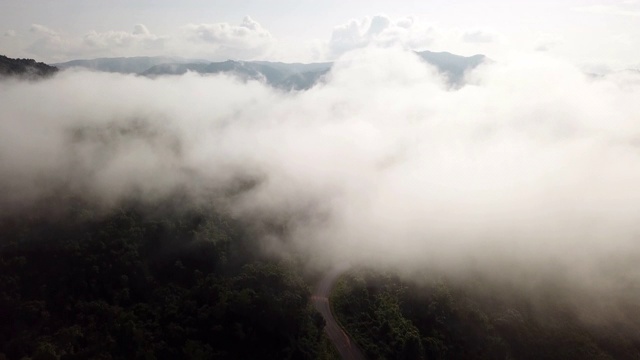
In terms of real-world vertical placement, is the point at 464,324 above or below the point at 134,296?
below

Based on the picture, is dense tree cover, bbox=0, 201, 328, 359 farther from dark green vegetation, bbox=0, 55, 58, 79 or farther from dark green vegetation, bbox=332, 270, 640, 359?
dark green vegetation, bbox=0, 55, 58, 79

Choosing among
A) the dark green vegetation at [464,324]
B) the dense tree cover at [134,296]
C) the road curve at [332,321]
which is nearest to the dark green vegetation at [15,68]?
the dense tree cover at [134,296]

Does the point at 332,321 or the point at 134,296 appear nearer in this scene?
the point at 134,296

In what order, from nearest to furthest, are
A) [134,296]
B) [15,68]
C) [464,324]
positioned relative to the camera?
[134,296] → [464,324] → [15,68]

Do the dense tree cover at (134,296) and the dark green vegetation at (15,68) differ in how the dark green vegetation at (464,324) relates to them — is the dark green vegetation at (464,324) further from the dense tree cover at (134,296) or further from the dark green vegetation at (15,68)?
Answer: the dark green vegetation at (15,68)

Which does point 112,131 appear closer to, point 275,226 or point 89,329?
point 275,226

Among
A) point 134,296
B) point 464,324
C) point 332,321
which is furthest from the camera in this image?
point 464,324

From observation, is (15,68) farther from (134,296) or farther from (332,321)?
(332,321)

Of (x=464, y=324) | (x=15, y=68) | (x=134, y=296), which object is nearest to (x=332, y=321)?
(x=464, y=324)
